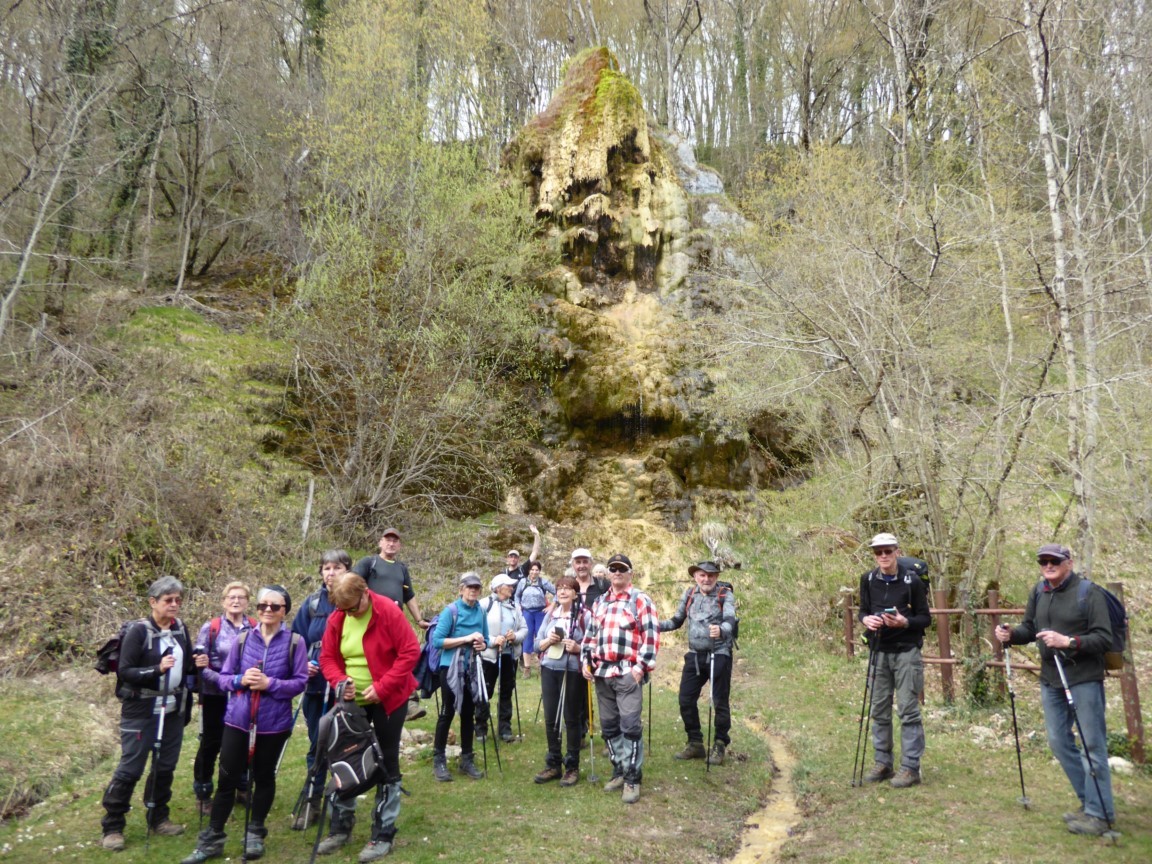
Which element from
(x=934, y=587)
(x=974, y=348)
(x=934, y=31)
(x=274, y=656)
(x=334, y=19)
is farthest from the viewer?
(x=334, y=19)

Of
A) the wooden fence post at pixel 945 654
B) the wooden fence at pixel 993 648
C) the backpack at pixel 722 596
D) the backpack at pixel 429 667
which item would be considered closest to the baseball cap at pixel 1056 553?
the wooden fence at pixel 993 648

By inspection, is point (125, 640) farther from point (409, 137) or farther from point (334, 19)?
point (334, 19)

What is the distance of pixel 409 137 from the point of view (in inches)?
782

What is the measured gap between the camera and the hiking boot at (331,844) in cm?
520

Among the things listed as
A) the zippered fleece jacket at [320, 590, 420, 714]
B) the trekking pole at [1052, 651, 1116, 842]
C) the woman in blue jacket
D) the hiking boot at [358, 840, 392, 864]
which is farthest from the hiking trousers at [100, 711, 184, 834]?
the trekking pole at [1052, 651, 1116, 842]

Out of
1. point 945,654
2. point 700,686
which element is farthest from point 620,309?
point 700,686

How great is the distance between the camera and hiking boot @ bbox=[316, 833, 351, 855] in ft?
17.1

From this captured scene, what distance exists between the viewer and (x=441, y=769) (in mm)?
6848

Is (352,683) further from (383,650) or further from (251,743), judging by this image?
(251,743)

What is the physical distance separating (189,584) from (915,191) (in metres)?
15.3

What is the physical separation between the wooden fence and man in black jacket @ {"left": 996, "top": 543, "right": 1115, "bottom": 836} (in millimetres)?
1453

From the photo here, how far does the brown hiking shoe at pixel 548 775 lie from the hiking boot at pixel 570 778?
103 millimetres

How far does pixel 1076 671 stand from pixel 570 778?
4328 millimetres

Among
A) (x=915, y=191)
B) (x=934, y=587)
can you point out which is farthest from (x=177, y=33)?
(x=934, y=587)
